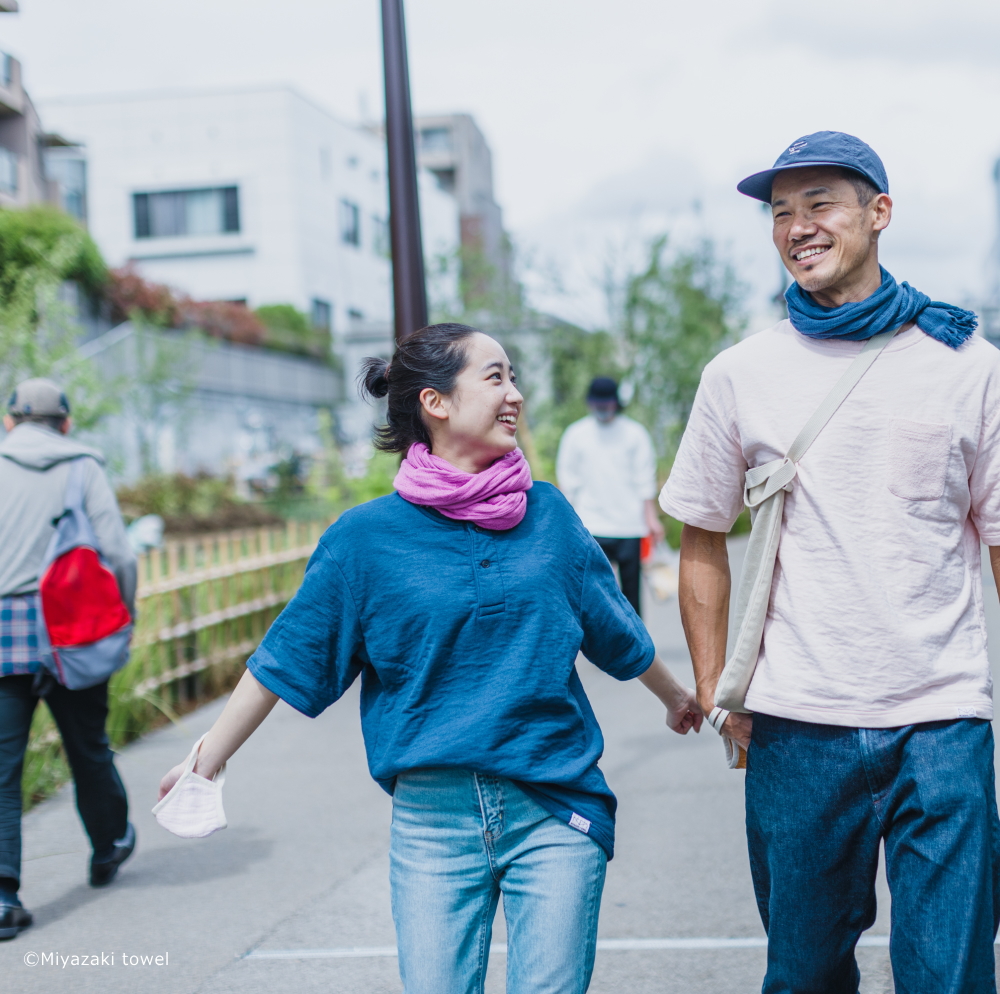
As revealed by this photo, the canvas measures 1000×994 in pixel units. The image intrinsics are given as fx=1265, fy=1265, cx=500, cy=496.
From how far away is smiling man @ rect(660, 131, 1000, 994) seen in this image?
7.55 ft

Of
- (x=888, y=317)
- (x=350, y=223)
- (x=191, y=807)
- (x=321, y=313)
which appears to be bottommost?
(x=191, y=807)

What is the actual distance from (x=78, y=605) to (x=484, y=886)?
2511 millimetres

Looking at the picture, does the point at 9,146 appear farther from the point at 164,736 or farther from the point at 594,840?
the point at 594,840

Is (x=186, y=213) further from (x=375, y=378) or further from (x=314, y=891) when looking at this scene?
(x=375, y=378)

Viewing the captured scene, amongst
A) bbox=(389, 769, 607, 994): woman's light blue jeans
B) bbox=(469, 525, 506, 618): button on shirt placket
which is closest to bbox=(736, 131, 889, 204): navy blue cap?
bbox=(469, 525, 506, 618): button on shirt placket

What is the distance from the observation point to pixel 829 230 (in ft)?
8.13

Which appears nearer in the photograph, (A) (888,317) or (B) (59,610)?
(A) (888,317)

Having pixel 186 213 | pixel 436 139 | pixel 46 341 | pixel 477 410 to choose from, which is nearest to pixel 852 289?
pixel 477 410

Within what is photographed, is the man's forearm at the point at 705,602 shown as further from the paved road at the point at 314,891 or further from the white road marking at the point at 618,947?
the white road marking at the point at 618,947

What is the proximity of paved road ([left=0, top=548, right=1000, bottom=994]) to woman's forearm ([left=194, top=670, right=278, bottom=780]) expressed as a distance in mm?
1530

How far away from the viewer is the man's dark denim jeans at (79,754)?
4258 millimetres

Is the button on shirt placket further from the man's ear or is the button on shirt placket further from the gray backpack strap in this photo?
the man's ear

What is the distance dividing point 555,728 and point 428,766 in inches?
9.8

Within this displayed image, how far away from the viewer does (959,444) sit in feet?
7.81
